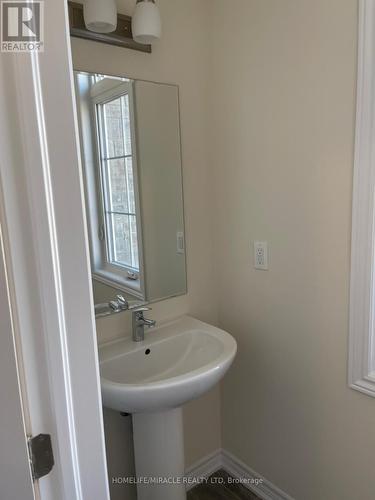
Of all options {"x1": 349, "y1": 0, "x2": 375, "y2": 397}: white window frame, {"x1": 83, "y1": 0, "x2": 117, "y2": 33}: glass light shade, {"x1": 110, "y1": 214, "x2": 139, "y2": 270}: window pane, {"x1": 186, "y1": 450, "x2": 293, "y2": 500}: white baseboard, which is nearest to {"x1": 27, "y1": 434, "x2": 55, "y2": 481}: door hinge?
{"x1": 110, "y1": 214, "x2": 139, "y2": 270}: window pane

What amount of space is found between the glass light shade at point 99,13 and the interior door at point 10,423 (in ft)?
3.48

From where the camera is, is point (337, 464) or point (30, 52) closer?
point (30, 52)

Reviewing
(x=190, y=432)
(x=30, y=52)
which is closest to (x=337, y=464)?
(x=190, y=432)

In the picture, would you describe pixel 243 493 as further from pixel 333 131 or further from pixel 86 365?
pixel 333 131

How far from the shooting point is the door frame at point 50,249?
1.75 feet

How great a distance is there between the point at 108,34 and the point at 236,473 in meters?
2.11

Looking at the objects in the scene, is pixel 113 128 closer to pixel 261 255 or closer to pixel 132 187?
pixel 132 187

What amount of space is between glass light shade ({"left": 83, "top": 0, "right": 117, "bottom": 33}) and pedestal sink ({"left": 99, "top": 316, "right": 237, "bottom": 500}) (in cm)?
121

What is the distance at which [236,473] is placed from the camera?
6.15 feet

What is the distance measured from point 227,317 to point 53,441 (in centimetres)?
127

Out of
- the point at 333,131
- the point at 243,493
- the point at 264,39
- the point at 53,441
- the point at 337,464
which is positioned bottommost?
the point at 243,493

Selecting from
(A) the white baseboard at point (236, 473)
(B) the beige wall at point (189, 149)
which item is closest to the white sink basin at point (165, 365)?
(B) the beige wall at point (189, 149)

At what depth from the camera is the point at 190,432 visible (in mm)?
1835

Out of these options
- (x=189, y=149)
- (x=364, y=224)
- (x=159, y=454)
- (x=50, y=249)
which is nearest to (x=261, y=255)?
(x=364, y=224)
